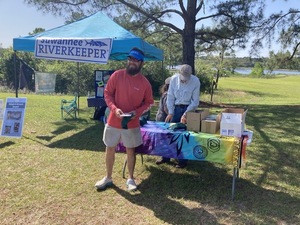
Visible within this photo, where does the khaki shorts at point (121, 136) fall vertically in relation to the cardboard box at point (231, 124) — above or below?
below

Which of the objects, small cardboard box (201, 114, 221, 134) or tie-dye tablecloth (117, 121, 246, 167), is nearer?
tie-dye tablecloth (117, 121, 246, 167)

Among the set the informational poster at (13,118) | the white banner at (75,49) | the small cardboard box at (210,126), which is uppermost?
the white banner at (75,49)

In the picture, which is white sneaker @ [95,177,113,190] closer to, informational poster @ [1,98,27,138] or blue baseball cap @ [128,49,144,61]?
blue baseball cap @ [128,49,144,61]

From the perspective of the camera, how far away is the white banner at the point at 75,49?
6.08 metres

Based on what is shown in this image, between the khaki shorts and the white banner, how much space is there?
2.61 m

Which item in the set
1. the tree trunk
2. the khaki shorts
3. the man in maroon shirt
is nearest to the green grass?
the man in maroon shirt

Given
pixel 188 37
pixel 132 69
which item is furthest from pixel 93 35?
pixel 188 37

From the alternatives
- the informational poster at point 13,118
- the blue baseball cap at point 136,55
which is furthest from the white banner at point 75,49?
the blue baseball cap at point 136,55

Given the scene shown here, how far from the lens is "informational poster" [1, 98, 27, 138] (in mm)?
5941

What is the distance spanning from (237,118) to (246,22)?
8662 mm

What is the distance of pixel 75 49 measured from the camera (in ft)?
20.6

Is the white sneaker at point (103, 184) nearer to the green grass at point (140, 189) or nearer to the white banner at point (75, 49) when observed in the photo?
the green grass at point (140, 189)

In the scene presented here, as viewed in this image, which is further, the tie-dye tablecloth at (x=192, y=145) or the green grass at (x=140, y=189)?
the tie-dye tablecloth at (x=192, y=145)

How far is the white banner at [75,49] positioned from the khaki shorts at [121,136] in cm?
261
